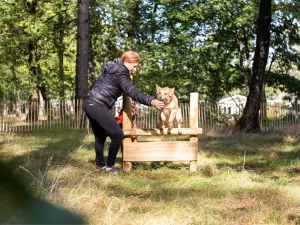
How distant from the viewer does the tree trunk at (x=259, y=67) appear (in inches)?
556

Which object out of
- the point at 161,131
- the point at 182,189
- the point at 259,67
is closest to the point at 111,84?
the point at 161,131

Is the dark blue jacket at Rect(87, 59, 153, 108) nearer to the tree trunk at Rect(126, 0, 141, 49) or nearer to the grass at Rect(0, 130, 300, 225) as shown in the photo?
the grass at Rect(0, 130, 300, 225)

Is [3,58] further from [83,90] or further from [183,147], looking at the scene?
[183,147]

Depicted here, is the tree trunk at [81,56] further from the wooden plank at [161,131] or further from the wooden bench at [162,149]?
the wooden plank at [161,131]

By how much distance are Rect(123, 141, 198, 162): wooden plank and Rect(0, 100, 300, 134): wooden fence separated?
422 inches

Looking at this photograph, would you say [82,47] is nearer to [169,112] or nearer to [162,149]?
[169,112]

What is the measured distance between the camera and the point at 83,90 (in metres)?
17.6

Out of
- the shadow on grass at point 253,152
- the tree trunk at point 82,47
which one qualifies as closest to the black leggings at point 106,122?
the shadow on grass at point 253,152

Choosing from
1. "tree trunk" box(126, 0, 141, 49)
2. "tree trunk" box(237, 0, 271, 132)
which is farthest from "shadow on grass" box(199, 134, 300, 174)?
"tree trunk" box(126, 0, 141, 49)

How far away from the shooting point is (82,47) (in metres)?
16.9

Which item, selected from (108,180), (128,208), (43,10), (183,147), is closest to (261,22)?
(183,147)

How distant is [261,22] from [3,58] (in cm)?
1601

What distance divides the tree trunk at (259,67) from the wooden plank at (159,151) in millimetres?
7386

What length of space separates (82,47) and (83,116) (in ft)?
9.50
